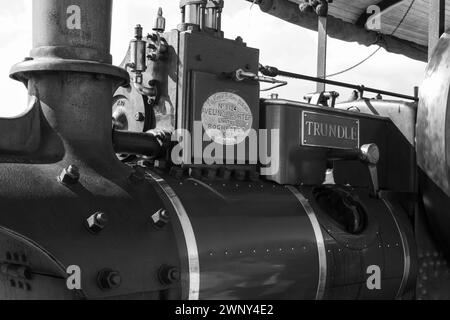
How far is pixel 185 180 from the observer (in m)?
2.48

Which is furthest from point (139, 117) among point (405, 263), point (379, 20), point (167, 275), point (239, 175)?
point (379, 20)

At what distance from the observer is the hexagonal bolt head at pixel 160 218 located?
2.15 meters

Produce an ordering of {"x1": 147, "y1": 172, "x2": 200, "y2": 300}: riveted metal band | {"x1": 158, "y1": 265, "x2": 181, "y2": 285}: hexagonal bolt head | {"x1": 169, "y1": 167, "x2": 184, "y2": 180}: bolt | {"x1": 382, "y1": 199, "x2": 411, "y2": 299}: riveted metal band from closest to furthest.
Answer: {"x1": 158, "y1": 265, "x2": 181, "y2": 285}: hexagonal bolt head < {"x1": 147, "y1": 172, "x2": 200, "y2": 300}: riveted metal band < {"x1": 169, "y1": 167, "x2": 184, "y2": 180}: bolt < {"x1": 382, "y1": 199, "x2": 411, "y2": 299}: riveted metal band

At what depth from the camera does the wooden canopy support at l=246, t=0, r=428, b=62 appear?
18.1 feet

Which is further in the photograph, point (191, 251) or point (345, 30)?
point (345, 30)

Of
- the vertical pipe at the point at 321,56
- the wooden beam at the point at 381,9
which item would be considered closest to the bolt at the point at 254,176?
the vertical pipe at the point at 321,56

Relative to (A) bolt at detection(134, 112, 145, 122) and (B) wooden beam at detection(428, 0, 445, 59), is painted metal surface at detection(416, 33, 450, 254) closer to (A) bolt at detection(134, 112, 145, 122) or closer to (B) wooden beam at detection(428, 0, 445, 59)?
(B) wooden beam at detection(428, 0, 445, 59)

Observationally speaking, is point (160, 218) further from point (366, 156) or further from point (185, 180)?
point (366, 156)

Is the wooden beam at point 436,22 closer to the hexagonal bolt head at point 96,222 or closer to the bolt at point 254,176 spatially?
the bolt at point 254,176

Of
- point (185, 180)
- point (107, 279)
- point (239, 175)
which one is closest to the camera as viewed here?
point (107, 279)

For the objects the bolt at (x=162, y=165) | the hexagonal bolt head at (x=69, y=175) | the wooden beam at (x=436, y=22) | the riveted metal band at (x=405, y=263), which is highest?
the wooden beam at (x=436, y=22)

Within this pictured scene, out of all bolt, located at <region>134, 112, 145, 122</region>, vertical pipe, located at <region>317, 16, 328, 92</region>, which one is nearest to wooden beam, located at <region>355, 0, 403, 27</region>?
vertical pipe, located at <region>317, 16, 328, 92</region>

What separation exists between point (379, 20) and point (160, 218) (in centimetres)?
450
